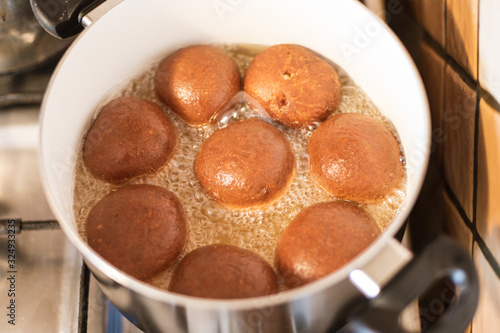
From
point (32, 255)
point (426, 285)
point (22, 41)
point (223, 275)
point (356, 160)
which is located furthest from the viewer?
point (22, 41)

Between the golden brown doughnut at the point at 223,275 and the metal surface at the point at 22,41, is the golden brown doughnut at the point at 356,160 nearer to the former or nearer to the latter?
the golden brown doughnut at the point at 223,275

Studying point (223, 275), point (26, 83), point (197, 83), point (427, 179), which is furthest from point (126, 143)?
point (427, 179)

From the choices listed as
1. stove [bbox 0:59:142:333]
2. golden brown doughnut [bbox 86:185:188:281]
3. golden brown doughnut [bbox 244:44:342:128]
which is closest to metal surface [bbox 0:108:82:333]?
stove [bbox 0:59:142:333]

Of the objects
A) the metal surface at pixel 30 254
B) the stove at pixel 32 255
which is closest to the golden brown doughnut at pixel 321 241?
the stove at pixel 32 255

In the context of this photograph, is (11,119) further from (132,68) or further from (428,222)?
(428,222)

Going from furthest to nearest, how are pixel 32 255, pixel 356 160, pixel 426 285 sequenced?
pixel 32 255, pixel 356 160, pixel 426 285

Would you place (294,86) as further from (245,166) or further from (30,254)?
(30,254)

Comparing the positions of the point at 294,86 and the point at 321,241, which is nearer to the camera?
the point at 321,241
